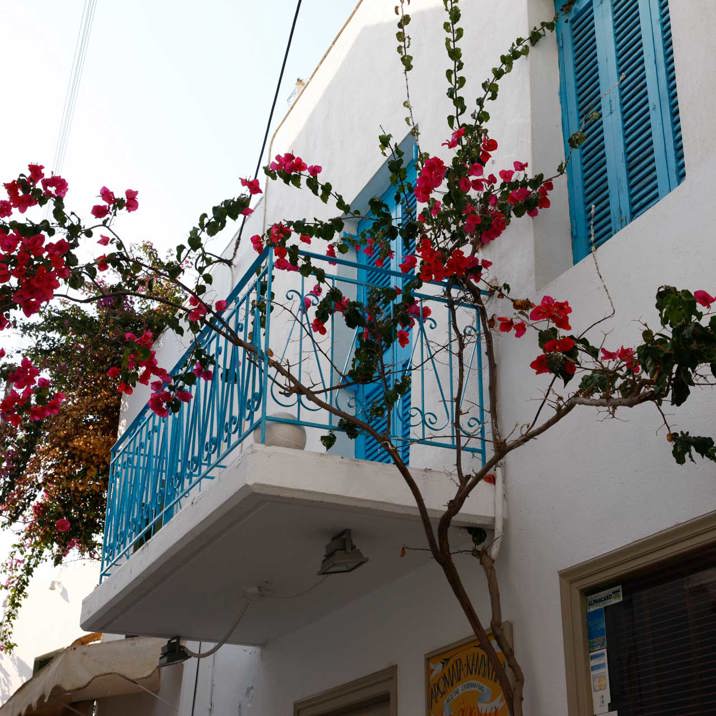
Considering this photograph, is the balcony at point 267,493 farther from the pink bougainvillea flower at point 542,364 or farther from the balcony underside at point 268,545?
the pink bougainvillea flower at point 542,364

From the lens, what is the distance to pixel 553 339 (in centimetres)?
398

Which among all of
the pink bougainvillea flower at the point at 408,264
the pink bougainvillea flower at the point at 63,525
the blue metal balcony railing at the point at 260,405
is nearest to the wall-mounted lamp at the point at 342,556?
the blue metal balcony railing at the point at 260,405

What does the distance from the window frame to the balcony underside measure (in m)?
0.72

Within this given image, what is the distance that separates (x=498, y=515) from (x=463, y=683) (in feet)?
2.67

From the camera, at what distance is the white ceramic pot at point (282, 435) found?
4992 mm

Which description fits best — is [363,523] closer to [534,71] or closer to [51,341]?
[534,71]

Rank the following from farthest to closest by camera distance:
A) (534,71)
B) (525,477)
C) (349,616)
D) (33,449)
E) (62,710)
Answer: (33,449)
(62,710)
(349,616)
(534,71)
(525,477)

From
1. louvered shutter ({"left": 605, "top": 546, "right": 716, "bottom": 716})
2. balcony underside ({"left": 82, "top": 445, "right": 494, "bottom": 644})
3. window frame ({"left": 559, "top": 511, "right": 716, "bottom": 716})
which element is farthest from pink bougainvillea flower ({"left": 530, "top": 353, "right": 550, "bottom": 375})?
balcony underside ({"left": 82, "top": 445, "right": 494, "bottom": 644})

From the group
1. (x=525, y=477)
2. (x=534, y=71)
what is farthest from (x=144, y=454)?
(x=534, y=71)

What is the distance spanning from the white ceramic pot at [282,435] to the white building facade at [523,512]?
0.03 meters

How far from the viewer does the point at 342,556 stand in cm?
528

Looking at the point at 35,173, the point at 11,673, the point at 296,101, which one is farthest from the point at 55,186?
the point at 11,673

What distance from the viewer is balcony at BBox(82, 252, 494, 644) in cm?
501

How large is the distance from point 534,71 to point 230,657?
201 inches
